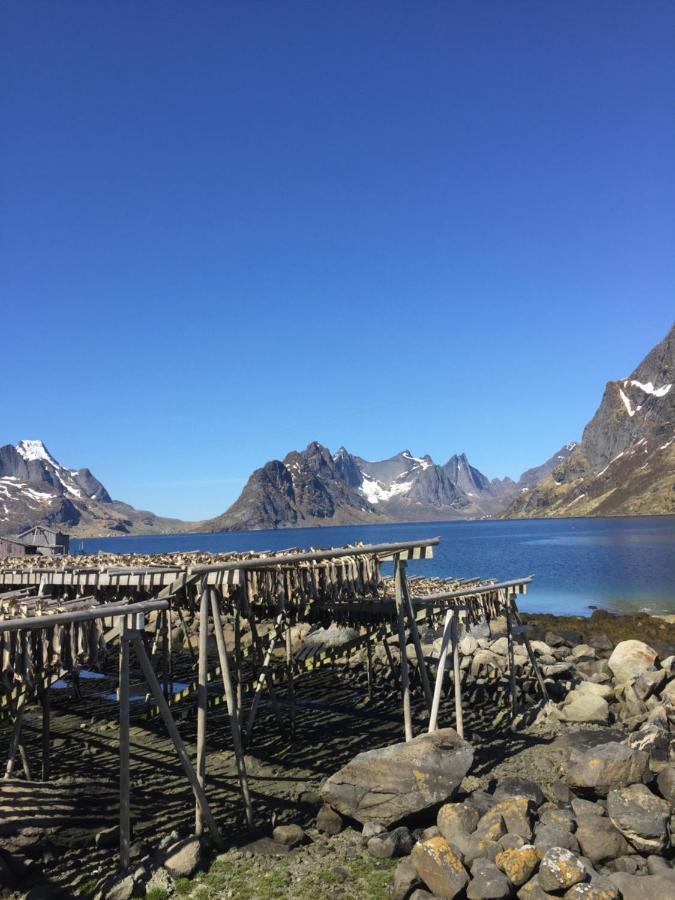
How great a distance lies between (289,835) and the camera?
9.01 m

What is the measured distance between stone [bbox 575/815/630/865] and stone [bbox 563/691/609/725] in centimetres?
755

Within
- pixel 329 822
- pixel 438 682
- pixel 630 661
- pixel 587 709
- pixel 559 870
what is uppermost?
pixel 438 682

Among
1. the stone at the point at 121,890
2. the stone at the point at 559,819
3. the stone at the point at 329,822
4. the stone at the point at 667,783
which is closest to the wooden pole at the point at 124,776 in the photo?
the stone at the point at 121,890

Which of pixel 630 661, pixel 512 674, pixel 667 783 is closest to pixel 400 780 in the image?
pixel 667 783

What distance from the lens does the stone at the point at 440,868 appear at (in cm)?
717

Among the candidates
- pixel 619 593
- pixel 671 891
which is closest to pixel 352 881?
pixel 671 891

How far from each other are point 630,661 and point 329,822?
12924 millimetres

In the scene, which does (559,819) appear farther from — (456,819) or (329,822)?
(329,822)

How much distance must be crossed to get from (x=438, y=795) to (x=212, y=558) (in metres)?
6.05

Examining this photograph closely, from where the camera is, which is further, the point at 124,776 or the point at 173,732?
the point at 173,732

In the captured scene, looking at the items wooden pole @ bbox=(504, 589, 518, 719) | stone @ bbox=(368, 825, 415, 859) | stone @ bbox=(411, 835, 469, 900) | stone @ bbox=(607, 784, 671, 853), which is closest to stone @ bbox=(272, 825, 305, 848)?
stone @ bbox=(368, 825, 415, 859)

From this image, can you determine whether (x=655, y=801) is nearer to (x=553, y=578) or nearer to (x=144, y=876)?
(x=144, y=876)

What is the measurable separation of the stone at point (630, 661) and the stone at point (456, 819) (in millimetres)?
11285

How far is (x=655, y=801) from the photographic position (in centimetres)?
839
